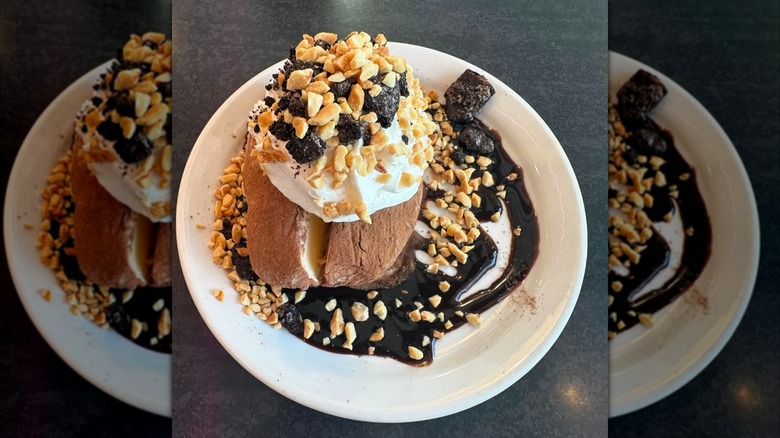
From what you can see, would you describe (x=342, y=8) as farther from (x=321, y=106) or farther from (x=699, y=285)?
(x=699, y=285)

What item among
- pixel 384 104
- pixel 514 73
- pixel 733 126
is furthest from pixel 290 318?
pixel 733 126

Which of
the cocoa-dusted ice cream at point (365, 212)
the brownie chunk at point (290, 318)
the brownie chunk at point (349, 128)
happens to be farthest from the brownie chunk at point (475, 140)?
the brownie chunk at point (290, 318)

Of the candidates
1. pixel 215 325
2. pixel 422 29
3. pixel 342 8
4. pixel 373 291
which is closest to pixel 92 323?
pixel 215 325

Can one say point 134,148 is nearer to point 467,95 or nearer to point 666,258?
point 467,95

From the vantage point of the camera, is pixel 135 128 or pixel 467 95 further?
→ pixel 467 95

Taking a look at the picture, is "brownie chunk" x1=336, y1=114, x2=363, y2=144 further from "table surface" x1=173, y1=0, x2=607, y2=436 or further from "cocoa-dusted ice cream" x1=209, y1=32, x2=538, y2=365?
"table surface" x1=173, y1=0, x2=607, y2=436

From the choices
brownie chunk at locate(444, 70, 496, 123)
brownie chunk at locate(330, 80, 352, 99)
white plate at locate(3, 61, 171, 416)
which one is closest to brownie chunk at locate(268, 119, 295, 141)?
brownie chunk at locate(330, 80, 352, 99)

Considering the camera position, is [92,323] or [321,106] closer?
[321,106]
